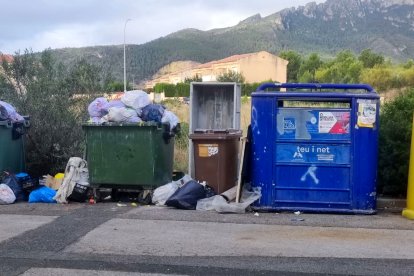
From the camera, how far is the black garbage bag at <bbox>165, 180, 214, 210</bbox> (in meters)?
7.78

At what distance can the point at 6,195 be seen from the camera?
8.35 metres

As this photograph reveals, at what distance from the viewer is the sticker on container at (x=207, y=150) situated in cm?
827

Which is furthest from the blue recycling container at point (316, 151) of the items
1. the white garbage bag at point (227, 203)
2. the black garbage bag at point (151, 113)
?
the black garbage bag at point (151, 113)

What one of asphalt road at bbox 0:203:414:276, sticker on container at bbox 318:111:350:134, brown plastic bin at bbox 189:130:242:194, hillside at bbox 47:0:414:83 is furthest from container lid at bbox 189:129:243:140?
hillside at bbox 47:0:414:83

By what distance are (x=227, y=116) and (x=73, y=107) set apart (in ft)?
10.6

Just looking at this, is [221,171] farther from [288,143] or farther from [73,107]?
[73,107]

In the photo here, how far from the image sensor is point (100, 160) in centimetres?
834

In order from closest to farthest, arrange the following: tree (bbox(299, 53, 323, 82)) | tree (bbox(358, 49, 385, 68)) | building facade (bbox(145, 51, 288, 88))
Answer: tree (bbox(358, 49, 385, 68)) < tree (bbox(299, 53, 323, 82)) < building facade (bbox(145, 51, 288, 88))

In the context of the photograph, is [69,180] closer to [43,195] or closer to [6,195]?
[43,195]

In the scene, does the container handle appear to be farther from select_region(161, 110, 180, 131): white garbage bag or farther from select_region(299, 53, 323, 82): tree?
select_region(299, 53, 323, 82): tree

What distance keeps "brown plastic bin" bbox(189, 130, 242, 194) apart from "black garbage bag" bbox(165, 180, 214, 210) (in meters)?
0.31

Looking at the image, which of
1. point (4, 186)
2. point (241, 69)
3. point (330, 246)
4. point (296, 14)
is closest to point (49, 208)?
point (4, 186)

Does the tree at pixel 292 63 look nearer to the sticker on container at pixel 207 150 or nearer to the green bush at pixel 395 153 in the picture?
the green bush at pixel 395 153

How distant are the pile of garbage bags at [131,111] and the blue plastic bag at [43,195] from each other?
1.22 m
